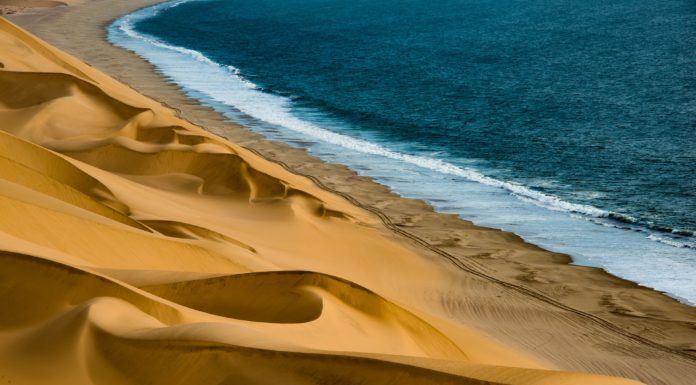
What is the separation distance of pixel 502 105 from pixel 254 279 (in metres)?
28.6

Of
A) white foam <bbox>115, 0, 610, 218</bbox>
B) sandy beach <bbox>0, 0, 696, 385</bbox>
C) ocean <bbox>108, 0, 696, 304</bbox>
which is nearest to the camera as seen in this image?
sandy beach <bbox>0, 0, 696, 385</bbox>

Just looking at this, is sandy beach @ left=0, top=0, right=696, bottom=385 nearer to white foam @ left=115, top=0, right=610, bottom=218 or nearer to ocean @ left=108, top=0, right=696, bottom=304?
ocean @ left=108, top=0, right=696, bottom=304

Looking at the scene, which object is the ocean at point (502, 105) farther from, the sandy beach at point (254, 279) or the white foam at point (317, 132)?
the sandy beach at point (254, 279)

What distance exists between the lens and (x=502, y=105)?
38.5 metres

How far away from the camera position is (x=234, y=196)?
21016 millimetres

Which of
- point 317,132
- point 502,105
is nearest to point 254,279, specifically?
point 317,132

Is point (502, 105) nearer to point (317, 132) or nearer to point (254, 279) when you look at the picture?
point (317, 132)

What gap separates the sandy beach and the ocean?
1765mm

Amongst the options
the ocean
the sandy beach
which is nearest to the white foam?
the ocean

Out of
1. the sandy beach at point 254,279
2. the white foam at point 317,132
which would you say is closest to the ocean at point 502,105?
the white foam at point 317,132

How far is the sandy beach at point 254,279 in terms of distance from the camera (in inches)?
319

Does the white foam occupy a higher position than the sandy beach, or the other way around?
the sandy beach

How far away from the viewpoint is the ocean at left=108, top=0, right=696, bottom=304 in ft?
73.7

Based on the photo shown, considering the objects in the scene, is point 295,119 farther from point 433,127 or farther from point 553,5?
point 553,5
